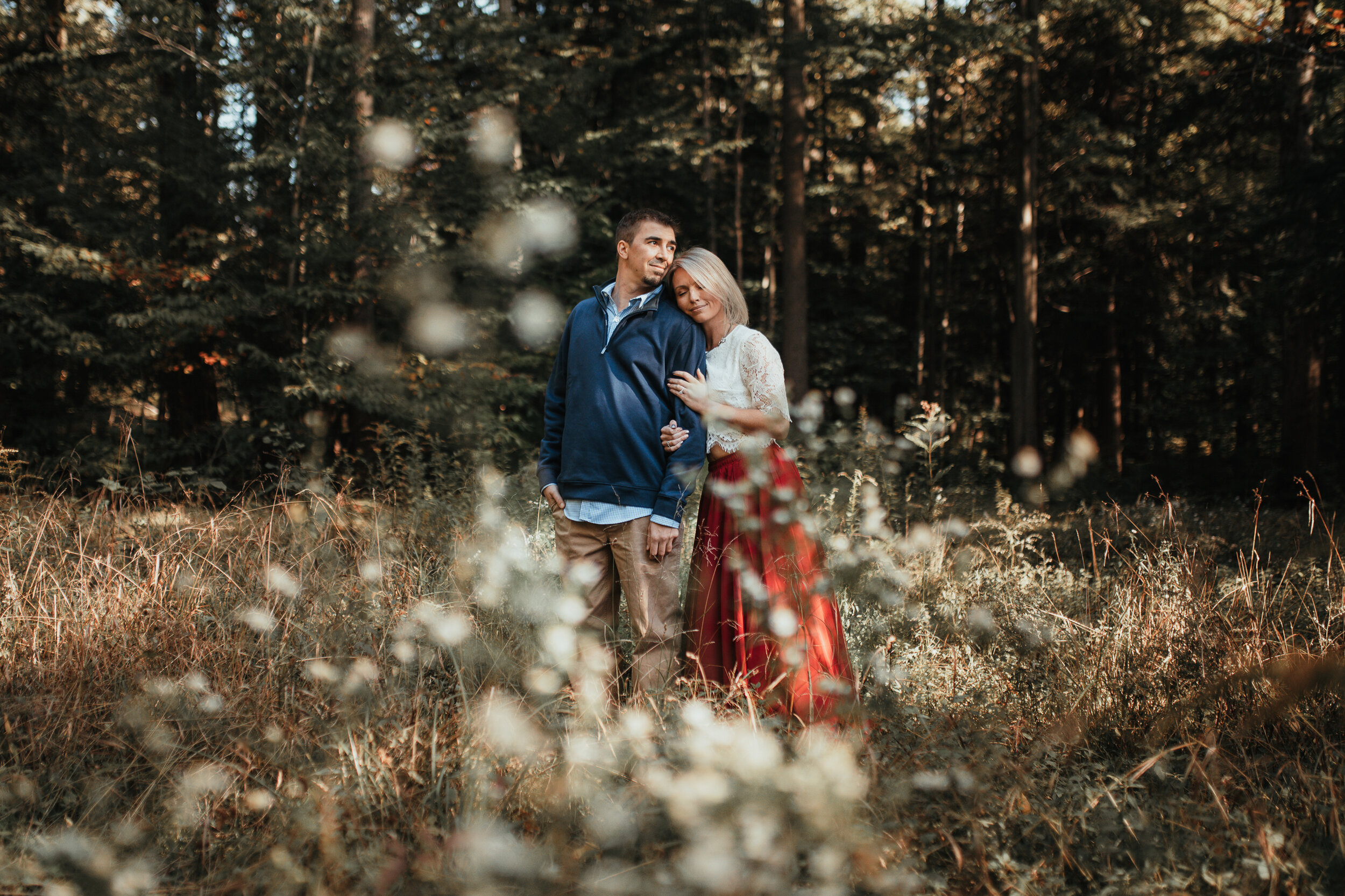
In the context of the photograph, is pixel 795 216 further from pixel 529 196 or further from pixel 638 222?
pixel 638 222

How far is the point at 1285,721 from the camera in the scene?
257 centimetres

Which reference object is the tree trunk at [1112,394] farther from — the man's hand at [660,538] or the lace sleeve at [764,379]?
the man's hand at [660,538]

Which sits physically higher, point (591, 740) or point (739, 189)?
point (739, 189)

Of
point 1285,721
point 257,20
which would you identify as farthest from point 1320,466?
point 257,20

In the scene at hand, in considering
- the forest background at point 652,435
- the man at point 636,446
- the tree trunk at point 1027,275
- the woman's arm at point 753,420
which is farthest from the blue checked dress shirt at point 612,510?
the tree trunk at point 1027,275

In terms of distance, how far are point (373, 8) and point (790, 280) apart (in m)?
6.41

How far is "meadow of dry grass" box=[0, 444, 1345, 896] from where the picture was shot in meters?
1.67

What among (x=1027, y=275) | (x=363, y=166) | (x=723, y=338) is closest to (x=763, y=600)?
(x=723, y=338)

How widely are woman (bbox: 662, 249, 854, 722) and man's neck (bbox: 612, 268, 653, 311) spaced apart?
13 cm

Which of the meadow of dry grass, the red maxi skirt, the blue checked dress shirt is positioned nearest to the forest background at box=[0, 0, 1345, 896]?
the meadow of dry grass

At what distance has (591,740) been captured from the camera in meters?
2.03

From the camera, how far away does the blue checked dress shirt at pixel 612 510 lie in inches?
99.5

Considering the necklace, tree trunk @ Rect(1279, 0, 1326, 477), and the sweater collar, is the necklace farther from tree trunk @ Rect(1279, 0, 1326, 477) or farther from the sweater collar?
tree trunk @ Rect(1279, 0, 1326, 477)

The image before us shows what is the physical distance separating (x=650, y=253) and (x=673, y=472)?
2.46ft
